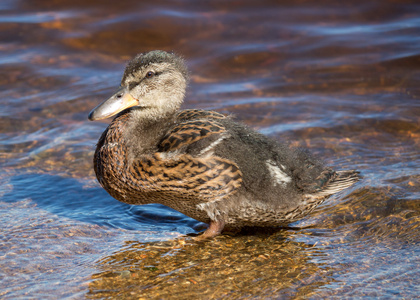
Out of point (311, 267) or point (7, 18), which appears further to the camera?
point (7, 18)

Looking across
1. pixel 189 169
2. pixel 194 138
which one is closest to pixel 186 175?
pixel 189 169

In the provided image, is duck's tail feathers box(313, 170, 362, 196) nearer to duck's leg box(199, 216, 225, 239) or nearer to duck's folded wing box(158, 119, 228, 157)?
duck's leg box(199, 216, 225, 239)

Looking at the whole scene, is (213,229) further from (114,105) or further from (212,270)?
(114,105)

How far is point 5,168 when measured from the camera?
642 cm

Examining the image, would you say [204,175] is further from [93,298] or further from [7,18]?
[7,18]

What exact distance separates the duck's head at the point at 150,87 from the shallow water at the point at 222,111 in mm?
1173

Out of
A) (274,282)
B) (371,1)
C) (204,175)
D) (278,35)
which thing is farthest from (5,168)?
(371,1)

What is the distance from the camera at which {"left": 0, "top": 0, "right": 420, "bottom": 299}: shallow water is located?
4.28m

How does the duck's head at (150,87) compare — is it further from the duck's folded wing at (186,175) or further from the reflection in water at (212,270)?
the reflection in water at (212,270)

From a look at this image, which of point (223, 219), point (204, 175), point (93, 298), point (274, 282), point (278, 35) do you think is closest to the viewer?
point (93, 298)

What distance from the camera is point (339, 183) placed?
5.12 m

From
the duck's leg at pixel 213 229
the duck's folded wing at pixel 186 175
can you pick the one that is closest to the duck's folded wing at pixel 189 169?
the duck's folded wing at pixel 186 175

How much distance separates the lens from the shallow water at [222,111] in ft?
14.0

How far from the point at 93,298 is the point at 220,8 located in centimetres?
749
